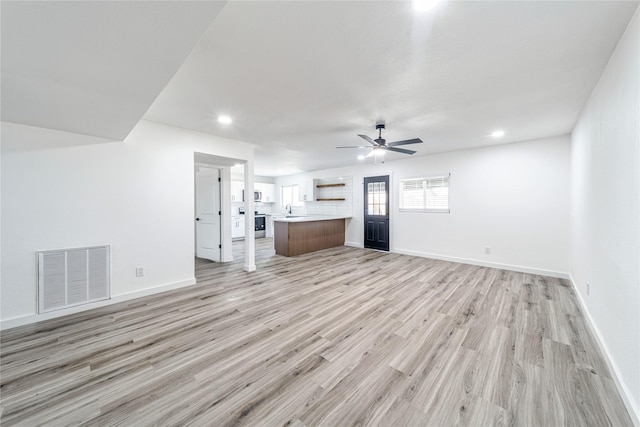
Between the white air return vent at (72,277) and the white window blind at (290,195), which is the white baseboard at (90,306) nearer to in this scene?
the white air return vent at (72,277)

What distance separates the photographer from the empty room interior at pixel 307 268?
1470mm

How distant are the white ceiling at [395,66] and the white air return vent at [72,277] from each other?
6.35ft

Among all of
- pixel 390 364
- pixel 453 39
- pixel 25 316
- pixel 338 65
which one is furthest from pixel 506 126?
pixel 25 316

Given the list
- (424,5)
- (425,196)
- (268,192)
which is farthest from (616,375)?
(268,192)

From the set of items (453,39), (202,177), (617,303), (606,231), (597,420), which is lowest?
(597,420)

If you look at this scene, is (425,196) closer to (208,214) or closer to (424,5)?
(424,5)

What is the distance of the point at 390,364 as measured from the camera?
193 centimetres

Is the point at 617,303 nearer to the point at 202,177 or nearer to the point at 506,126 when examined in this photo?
the point at 506,126

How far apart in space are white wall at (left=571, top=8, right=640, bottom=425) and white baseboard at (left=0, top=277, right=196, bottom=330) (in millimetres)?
4662

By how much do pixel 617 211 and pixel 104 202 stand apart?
5.19 meters

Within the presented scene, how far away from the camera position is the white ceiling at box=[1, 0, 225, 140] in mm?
1115

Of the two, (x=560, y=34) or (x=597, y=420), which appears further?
(x=560, y=34)

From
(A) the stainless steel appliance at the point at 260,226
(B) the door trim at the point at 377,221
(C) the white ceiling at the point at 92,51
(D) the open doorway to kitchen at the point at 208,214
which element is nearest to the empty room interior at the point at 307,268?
(C) the white ceiling at the point at 92,51

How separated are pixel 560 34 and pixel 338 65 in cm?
159
